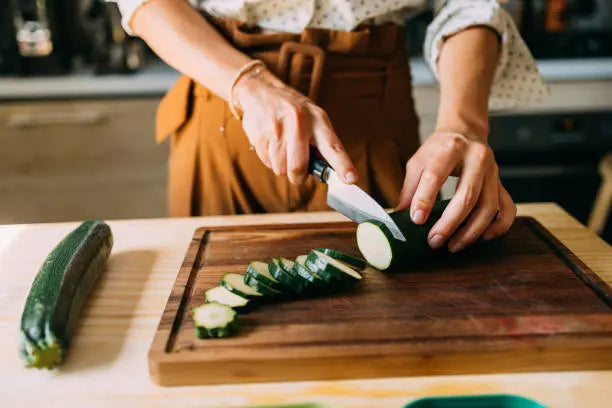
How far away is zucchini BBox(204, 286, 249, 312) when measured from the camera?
0.94m

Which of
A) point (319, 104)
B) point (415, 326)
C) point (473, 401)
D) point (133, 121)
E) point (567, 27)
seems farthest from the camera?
point (567, 27)

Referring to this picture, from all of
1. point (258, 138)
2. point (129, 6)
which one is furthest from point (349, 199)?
point (129, 6)

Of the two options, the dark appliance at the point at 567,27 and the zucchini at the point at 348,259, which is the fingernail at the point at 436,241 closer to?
the zucchini at the point at 348,259

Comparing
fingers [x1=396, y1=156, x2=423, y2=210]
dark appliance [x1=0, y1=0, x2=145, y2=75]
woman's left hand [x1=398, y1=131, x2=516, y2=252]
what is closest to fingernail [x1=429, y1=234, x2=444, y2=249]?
woman's left hand [x1=398, y1=131, x2=516, y2=252]

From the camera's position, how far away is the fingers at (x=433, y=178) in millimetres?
1096

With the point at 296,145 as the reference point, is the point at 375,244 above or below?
below

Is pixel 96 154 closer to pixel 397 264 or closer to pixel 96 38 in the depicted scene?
pixel 96 38

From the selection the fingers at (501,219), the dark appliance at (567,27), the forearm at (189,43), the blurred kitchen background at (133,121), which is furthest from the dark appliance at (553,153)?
the forearm at (189,43)

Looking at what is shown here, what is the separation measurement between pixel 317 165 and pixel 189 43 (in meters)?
0.40

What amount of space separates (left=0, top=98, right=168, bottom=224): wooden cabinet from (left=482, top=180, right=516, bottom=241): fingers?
1.78 metres

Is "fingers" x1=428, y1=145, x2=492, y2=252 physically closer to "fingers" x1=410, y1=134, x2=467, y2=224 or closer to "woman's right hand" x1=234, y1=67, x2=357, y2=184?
"fingers" x1=410, y1=134, x2=467, y2=224

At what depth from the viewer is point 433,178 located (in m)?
1.09

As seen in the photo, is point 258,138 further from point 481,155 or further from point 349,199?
point 481,155

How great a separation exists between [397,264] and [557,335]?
0.30m
